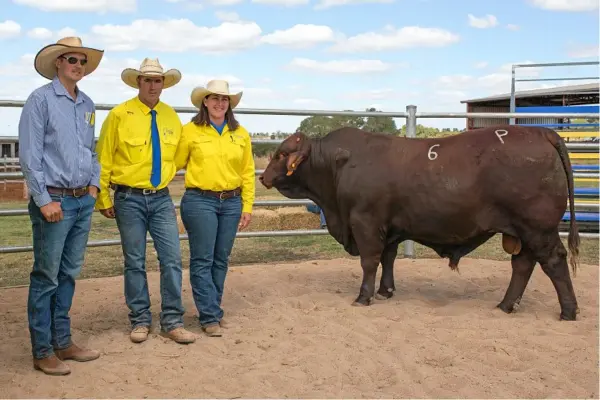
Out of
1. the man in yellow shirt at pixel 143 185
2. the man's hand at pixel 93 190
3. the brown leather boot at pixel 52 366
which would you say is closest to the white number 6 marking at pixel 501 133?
the man in yellow shirt at pixel 143 185

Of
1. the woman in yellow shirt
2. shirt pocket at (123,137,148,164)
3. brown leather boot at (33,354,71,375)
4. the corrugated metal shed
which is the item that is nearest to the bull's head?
the woman in yellow shirt

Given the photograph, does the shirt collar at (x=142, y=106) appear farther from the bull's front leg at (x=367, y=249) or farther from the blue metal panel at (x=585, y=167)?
the blue metal panel at (x=585, y=167)

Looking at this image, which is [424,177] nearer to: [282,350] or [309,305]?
[309,305]

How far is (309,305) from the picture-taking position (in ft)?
19.3

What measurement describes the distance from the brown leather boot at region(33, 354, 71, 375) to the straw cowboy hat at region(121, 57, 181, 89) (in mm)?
1892

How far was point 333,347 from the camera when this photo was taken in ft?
15.5

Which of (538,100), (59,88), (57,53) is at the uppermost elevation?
(538,100)

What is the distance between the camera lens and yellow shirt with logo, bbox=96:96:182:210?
4746mm

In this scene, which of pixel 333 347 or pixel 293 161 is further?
pixel 293 161

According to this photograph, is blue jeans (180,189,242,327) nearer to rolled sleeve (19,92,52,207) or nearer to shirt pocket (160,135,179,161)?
shirt pocket (160,135,179,161)

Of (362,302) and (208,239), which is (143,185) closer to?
(208,239)

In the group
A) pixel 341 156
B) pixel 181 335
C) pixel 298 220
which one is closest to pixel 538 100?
pixel 298 220

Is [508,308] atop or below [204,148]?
below

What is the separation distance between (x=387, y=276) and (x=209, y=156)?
6.83 feet
